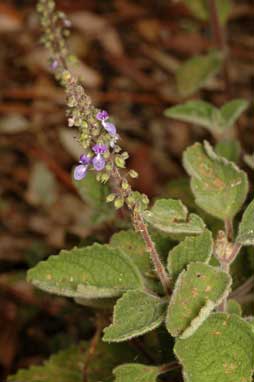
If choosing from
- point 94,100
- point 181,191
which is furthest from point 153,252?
point 94,100

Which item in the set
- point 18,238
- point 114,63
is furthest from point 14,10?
point 18,238

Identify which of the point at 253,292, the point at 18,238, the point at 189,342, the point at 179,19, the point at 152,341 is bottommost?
the point at 18,238

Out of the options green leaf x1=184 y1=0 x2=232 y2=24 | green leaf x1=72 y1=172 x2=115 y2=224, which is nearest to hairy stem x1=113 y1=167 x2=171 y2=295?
green leaf x1=72 y1=172 x2=115 y2=224

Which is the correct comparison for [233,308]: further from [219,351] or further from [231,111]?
[231,111]

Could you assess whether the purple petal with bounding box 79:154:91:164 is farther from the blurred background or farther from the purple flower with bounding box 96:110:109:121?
the blurred background

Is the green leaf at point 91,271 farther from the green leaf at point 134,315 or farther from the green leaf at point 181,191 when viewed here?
the green leaf at point 181,191

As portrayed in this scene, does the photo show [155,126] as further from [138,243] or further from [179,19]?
[138,243]
